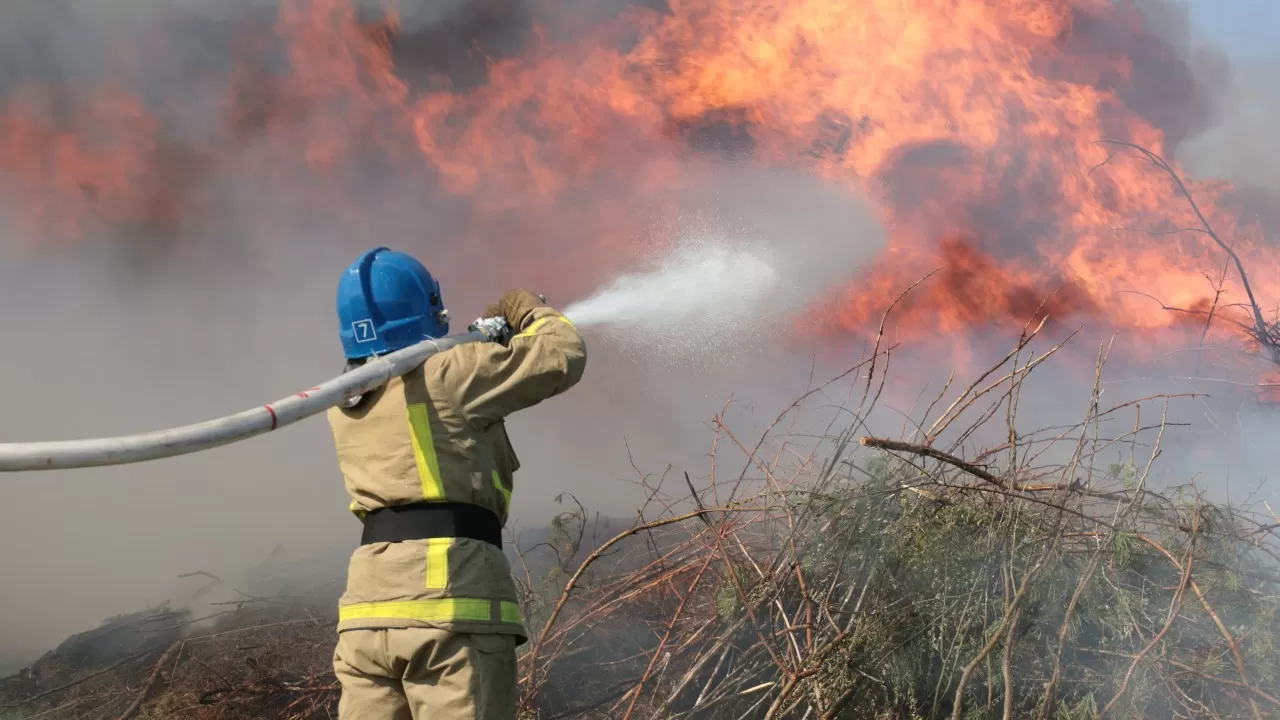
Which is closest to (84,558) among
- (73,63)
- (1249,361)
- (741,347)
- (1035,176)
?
(73,63)

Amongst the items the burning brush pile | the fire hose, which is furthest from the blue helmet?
the burning brush pile

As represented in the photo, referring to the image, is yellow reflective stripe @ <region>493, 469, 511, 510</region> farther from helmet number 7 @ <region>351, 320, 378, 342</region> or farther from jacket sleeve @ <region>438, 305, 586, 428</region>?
helmet number 7 @ <region>351, 320, 378, 342</region>

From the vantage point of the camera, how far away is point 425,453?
8.47 feet

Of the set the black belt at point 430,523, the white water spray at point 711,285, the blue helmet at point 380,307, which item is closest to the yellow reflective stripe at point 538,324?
the blue helmet at point 380,307

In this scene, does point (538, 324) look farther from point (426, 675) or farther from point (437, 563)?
point (426, 675)

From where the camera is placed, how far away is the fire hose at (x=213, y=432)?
2.03 metres

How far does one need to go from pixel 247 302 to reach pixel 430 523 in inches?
265

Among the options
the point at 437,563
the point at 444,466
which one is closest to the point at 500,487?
the point at 444,466

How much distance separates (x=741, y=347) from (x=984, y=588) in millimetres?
5780

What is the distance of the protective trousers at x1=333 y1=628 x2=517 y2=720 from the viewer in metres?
2.42

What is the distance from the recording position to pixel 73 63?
306 inches

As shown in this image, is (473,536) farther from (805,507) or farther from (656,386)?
(656,386)

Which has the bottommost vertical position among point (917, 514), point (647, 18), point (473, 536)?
point (917, 514)

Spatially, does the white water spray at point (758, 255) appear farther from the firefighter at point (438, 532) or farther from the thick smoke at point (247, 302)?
A: the firefighter at point (438, 532)
